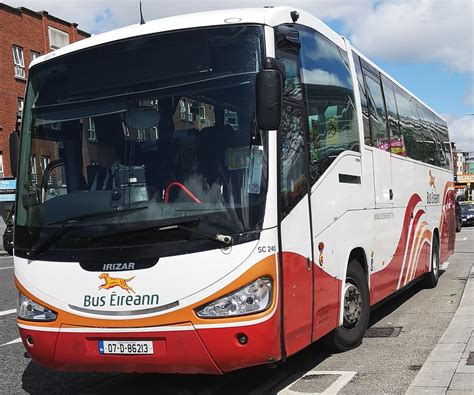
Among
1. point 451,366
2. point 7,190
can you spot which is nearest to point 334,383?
point 451,366

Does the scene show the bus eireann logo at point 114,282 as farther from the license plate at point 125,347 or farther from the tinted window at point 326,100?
the tinted window at point 326,100

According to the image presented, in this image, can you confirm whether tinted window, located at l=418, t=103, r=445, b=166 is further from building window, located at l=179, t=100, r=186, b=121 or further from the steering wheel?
the steering wheel

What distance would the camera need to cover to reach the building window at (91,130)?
4750mm

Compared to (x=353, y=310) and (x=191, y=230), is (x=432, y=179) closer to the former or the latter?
(x=353, y=310)

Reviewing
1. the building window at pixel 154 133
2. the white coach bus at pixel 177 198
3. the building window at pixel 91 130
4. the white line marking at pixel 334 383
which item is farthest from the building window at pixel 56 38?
the white line marking at pixel 334 383

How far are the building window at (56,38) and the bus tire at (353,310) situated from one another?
3654cm

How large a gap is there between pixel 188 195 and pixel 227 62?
1.03 metres

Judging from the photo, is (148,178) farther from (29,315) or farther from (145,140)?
(29,315)

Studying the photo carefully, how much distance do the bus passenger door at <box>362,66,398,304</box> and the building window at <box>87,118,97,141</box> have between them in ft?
11.1

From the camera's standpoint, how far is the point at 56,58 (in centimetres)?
504

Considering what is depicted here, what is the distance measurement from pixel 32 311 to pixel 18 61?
3476 cm

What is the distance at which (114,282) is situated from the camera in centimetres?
438

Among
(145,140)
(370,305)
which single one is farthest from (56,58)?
(370,305)

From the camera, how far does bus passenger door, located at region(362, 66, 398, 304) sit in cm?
688
